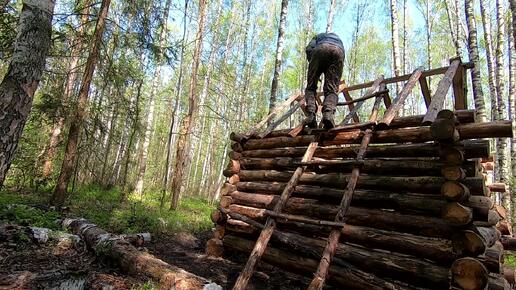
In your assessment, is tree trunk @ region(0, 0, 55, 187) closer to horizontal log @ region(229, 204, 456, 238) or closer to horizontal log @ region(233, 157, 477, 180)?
horizontal log @ region(233, 157, 477, 180)

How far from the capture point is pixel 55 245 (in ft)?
19.7

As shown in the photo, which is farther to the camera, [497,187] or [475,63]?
[475,63]

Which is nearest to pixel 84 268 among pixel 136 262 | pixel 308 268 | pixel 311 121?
pixel 136 262

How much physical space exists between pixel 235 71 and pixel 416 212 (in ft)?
79.5

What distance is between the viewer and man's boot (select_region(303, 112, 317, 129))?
252 inches

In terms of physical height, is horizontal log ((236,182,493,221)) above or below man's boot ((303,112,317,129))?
below

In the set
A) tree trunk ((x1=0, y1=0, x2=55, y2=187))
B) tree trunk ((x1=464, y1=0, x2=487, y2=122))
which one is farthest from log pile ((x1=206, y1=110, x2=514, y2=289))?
tree trunk ((x1=464, y1=0, x2=487, y2=122))

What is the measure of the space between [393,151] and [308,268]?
2.21 meters

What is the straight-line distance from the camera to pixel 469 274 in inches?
144

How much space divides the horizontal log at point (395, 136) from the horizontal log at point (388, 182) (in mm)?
575

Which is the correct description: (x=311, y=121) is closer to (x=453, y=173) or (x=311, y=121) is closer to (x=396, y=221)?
(x=396, y=221)

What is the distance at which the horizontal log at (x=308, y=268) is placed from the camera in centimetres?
434

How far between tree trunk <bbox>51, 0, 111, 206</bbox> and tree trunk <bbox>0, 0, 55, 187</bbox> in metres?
4.36

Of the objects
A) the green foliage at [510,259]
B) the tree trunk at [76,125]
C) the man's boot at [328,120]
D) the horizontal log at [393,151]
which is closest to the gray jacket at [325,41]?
the man's boot at [328,120]
